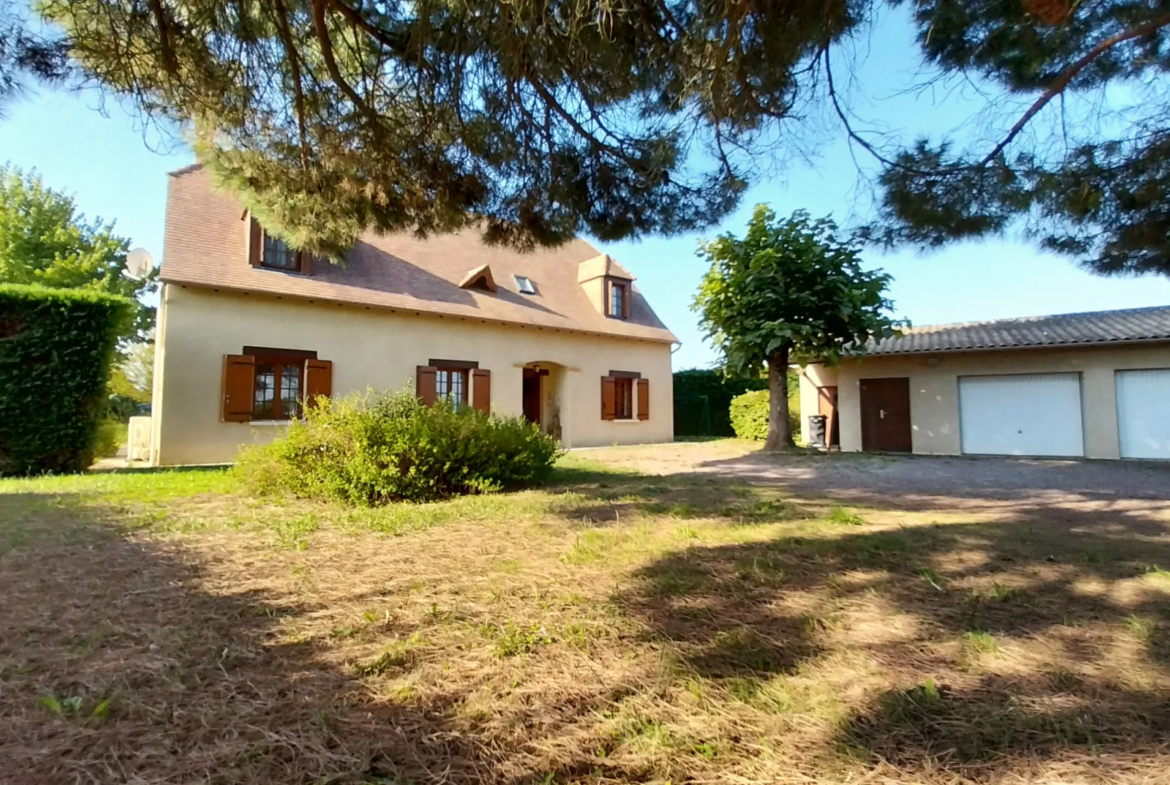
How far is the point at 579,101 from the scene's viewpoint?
4527mm

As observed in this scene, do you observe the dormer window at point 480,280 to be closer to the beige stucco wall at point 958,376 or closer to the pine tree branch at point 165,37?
the beige stucco wall at point 958,376

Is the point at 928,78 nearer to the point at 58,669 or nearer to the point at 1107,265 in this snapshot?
the point at 1107,265

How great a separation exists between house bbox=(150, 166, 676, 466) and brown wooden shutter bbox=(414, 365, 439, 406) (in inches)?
1.3

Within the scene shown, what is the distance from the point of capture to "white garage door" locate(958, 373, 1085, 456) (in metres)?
12.0

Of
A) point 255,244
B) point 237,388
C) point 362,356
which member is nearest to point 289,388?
point 237,388

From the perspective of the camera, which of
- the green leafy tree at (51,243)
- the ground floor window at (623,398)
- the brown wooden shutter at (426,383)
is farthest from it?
the green leafy tree at (51,243)

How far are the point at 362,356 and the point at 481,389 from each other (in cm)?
272

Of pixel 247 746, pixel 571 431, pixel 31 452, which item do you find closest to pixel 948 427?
pixel 571 431

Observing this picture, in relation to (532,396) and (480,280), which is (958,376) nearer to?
(532,396)

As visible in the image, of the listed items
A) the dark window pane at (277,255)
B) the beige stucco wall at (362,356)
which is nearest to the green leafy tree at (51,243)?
the dark window pane at (277,255)

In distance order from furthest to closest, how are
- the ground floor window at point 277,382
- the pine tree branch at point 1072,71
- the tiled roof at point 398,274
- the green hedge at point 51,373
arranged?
1. the ground floor window at point 277,382
2. the tiled roof at point 398,274
3. the green hedge at point 51,373
4. the pine tree branch at point 1072,71

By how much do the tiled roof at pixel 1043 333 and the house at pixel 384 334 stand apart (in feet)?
21.2

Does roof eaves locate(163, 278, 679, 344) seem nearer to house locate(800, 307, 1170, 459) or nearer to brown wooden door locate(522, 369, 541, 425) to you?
brown wooden door locate(522, 369, 541, 425)

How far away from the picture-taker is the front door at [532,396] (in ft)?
53.0
